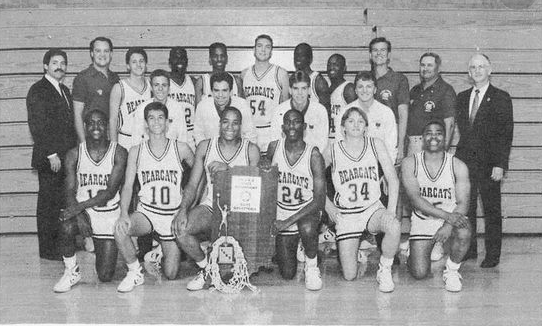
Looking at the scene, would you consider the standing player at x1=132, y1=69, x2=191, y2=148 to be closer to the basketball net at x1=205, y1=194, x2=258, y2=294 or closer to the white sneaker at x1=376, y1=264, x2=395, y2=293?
the basketball net at x1=205, y1=194, x2=258, y2=294

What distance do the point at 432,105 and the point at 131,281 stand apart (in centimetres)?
295

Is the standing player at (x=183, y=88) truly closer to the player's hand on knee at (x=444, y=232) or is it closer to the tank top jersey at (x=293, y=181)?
the tank top jersey at (x=293, y=181)

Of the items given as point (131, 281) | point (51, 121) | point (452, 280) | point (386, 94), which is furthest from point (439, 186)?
point (51, 121)

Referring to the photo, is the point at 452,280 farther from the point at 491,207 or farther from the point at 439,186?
the point at 491,207

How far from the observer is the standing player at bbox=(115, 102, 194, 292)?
17.9 ft

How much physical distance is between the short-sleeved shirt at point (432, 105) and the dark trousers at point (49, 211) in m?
3.20

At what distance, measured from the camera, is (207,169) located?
5562mm

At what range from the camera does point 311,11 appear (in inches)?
299

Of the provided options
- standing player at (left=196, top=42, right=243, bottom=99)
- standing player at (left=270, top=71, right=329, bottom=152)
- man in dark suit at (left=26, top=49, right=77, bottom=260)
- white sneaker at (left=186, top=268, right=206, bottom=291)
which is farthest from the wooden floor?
standing player at (left=196, top=42, right=243, bottom=99)

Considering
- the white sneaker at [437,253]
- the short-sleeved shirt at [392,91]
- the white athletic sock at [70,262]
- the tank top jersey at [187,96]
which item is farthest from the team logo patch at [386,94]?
the white athletic sock at [70,262]

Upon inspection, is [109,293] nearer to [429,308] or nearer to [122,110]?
[122,110]

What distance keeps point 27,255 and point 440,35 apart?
4697 mm

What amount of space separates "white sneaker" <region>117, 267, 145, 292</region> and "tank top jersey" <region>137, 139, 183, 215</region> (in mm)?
490

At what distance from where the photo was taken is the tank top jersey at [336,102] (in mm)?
6305
